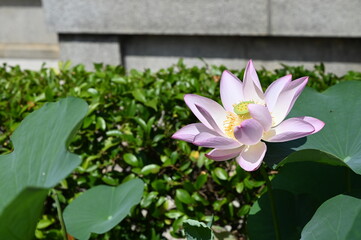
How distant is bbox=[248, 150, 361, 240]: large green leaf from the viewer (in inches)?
64.2

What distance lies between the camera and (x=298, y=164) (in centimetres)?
174

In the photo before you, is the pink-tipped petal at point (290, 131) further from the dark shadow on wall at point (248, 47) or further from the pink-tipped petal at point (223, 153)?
the dark shadow on wall at point (248, 47)

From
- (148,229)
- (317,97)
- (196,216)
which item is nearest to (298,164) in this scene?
(317,97)

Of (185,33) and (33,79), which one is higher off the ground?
(33,79)

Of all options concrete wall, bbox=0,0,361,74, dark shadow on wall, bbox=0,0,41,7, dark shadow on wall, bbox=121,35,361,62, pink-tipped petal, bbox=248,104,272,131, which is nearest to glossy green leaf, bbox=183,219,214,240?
pink-tipped petal, bbox=248,104,272,131

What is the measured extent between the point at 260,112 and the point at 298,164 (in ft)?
1.78

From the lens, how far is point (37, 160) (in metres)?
1.32

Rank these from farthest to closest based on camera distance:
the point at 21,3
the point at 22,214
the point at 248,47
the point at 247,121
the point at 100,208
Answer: the point at 21,3 < the point at 248,47 < the point at 100,208 < the point at 247,121 < the point at 22,214

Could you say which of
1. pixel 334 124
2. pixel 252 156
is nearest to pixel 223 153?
pixel 252 156

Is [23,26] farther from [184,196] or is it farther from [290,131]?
[290,131]

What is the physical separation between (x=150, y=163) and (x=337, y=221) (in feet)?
4.22

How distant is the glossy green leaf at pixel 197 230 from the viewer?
4.43 ft

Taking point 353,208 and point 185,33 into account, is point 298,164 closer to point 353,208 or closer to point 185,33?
point 353,208

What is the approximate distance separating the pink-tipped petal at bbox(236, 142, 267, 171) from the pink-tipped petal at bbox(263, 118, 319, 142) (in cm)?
3
